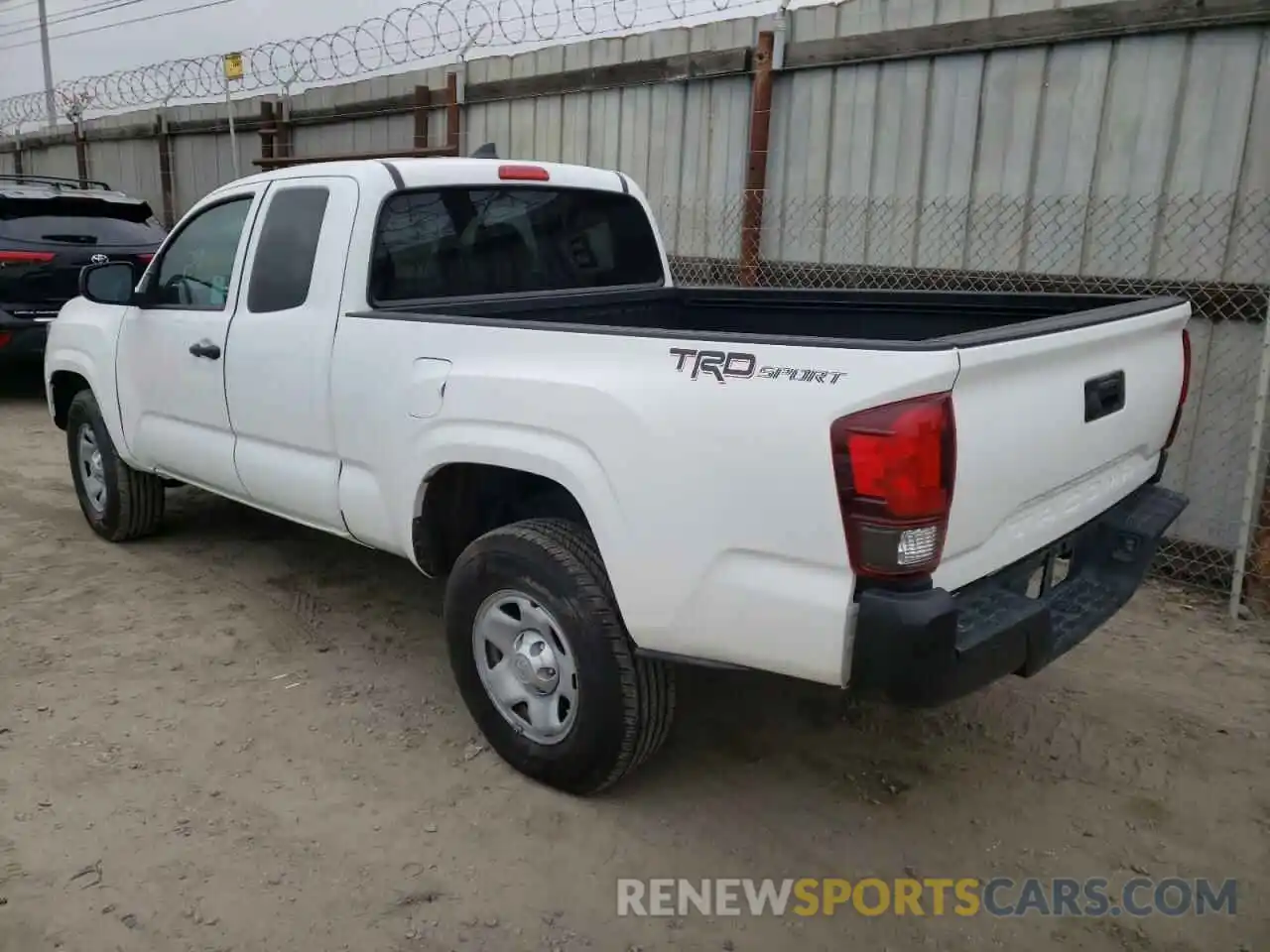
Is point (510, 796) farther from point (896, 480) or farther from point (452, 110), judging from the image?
point (452, 110)

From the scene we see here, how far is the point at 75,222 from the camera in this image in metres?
8.91

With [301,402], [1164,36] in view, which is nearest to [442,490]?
[301,402]

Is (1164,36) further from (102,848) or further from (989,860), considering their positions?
(102,848)

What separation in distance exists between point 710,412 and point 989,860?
1.58 meters

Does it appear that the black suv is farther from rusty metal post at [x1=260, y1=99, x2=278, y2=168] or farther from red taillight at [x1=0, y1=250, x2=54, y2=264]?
rusty metal post at [x1=260, y1=99, x2=278, y2=168]

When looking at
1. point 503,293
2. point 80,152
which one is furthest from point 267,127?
point 503,293

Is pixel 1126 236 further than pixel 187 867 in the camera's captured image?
Yes

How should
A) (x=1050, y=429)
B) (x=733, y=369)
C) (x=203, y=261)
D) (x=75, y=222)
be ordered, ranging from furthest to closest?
(x=75, y=222)
(x=203, y=261)
(x=1050, y=429)
(x=733, y=369)

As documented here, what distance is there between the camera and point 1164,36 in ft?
15.7

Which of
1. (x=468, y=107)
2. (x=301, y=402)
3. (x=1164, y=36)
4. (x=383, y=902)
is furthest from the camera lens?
(x=468, y=107)

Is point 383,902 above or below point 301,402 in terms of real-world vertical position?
below

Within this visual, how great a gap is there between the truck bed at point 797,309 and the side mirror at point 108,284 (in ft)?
6.23

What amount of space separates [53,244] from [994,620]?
8.90 metres

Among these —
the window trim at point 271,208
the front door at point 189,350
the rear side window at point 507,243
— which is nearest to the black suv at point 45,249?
the front door at point 189,350
